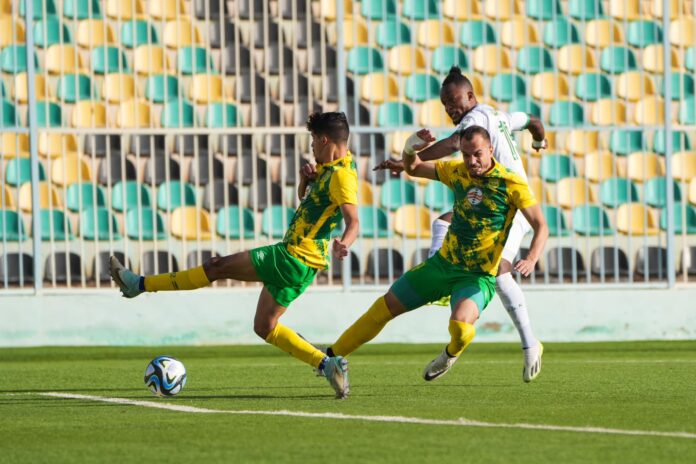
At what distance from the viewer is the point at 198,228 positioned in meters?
13.3

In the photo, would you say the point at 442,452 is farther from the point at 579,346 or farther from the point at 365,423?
the point at 579,346

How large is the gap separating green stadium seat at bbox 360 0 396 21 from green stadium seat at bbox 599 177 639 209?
8.93 ft

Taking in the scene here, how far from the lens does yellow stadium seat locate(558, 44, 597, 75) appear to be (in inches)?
591

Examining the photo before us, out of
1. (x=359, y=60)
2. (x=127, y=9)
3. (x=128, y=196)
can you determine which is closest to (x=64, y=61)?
(x=127, y=9)

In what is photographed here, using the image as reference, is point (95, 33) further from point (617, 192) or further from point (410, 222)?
point (617, 192)

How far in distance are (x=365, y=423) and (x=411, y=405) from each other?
811mm

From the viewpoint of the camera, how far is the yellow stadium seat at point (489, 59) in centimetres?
1503

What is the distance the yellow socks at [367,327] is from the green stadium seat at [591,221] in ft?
22.5

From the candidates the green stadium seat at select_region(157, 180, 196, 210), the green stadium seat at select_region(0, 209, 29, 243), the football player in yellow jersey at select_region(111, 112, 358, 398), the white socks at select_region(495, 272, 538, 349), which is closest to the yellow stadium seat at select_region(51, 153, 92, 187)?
the green stadium seat at select_region(0, 209, 29, 243)

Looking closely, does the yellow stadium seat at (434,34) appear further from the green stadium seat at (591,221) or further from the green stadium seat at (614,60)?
the green stadium seat at (591,221)

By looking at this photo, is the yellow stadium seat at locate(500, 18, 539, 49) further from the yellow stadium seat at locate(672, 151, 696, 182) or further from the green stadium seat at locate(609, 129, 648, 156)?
the yellow stadium seat at locate(672, 151, 696, 182)

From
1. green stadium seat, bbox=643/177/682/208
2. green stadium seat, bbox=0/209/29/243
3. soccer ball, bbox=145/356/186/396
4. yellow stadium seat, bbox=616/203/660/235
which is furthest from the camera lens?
green stadium seat, bbox=643/177/682/208

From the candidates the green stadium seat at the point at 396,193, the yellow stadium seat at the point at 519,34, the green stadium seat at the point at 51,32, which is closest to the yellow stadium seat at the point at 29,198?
Result: the green stadium seat at the point at 51,32

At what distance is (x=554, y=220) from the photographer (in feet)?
45.4
